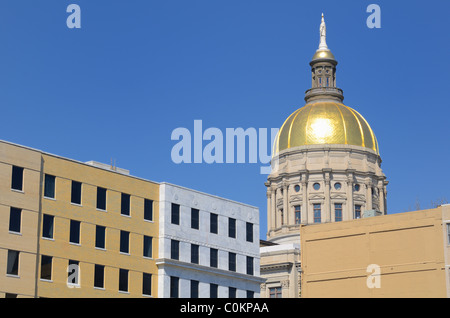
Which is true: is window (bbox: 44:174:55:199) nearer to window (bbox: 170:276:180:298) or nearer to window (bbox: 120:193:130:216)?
window (bbox: 120:193:130:216)

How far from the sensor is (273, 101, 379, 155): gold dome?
158125mm

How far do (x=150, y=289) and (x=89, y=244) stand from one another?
23.2ft

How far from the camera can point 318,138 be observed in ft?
519

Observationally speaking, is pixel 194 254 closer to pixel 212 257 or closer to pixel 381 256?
pixel 212 257

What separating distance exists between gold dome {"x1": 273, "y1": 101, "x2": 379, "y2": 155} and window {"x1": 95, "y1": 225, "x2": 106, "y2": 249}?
85535 mm

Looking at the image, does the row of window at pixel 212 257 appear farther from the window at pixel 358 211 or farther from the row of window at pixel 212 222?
the window at pixel 358 211

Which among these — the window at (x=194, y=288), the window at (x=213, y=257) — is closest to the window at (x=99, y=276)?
the window at (x=194, y=288)

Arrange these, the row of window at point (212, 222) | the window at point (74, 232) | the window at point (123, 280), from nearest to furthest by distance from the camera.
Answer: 1. the window at point (74, 232)
2. the window at point (123, 280)
3. the row of window at point (212, 222)

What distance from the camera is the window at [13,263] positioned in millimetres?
68625

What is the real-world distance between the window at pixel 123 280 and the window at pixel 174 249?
16.8ft

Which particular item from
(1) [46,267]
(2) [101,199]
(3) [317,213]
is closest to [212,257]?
(2) [101,199]

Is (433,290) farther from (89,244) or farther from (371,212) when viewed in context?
(89,244)
